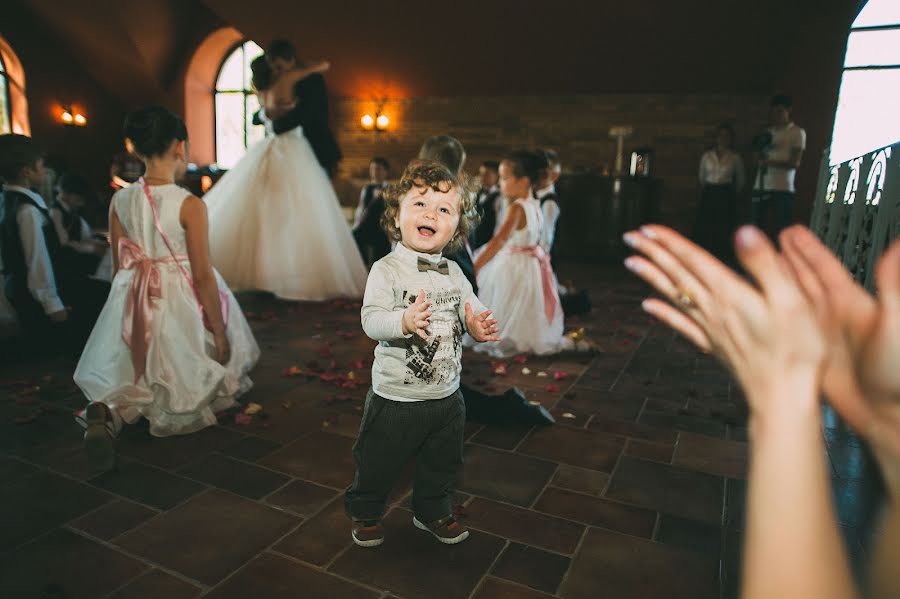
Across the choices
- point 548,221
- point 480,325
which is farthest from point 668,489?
point 548,221

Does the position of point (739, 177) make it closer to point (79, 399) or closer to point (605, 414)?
point (605, 414)

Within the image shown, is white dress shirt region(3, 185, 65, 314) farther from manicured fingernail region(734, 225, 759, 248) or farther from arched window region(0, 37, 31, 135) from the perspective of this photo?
arched window region(0, 37, 31, 135)

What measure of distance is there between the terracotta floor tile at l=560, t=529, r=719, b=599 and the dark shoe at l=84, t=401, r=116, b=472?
1.79 meters

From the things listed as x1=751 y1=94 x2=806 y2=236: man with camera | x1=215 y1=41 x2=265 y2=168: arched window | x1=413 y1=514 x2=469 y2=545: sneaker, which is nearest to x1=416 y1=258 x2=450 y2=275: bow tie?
x1=413 y1=514 x2=469 y2=545: sneaker

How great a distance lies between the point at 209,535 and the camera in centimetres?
204

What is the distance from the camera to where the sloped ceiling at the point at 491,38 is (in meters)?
8.62

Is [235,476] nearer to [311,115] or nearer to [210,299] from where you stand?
[210,299]

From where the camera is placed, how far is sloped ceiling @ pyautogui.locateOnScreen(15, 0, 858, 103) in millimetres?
8617

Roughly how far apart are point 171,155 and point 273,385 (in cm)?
141

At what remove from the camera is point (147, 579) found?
1.80 metres

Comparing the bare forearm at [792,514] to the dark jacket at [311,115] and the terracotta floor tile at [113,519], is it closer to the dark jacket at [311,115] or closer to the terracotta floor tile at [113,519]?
the terracotta floor tile at [113,519]

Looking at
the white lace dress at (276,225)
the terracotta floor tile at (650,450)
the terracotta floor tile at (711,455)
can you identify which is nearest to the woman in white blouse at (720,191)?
the white lace dress at (276,225)

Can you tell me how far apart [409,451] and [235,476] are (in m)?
0.93

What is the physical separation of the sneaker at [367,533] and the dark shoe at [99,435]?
1082 millimetres
